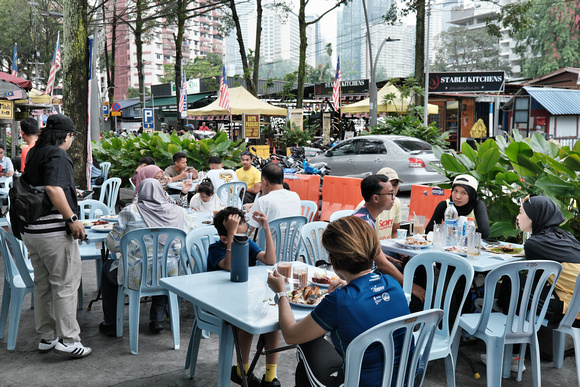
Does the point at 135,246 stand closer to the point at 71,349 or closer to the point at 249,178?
the point at 71,349

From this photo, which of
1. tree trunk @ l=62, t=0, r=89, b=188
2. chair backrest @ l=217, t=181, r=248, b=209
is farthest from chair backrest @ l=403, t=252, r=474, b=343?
tree trunk @ l=62, t=0, r=89, b=188

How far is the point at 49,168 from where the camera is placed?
4.04 metres

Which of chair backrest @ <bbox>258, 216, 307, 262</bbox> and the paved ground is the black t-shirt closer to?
the paved ground

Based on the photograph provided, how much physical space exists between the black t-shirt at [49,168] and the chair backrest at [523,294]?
3.14 m

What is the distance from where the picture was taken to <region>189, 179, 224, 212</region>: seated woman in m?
6.69

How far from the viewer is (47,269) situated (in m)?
4.25

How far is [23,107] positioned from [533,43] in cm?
5191

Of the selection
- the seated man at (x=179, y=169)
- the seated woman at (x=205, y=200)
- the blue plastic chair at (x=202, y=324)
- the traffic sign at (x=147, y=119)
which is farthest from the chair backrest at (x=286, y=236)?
the traffic sign at (x=147, y=119)

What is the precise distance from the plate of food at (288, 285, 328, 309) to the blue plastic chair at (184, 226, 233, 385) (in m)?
0.47

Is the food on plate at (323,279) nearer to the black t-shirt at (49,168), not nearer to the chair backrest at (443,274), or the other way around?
the chair backrest at (443,274)

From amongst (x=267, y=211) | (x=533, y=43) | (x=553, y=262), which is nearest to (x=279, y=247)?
(x=267, y=211)

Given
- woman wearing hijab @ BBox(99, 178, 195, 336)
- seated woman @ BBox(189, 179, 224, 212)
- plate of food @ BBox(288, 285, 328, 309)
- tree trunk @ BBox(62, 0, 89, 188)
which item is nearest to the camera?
plate of food @ BBox(288, 285, 328, 309)

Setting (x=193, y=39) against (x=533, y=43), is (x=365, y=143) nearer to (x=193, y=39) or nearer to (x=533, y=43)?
(x=533, y=43)

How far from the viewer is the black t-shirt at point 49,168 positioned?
404cm
